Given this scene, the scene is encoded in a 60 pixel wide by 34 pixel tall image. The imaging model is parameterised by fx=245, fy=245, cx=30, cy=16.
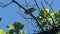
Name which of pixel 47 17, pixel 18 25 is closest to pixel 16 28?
pixel 18 25

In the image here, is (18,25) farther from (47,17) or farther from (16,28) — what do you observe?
(47,17)

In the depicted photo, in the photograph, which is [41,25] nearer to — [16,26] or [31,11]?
[31,11]

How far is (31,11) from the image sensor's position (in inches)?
115

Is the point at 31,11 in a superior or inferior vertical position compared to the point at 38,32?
superior

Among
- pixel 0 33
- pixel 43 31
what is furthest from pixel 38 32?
pixel 0 33

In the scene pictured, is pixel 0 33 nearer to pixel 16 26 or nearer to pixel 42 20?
pixel 16 26

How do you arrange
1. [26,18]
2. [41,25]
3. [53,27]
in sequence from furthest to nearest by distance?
[26,18] → [41,25] → [53,27]

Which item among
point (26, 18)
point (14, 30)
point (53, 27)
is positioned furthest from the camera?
point (26, 18)

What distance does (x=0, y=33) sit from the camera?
2.51 metres

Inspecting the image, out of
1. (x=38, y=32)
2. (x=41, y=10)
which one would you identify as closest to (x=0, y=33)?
(x=38, y=32)

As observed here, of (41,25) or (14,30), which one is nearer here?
(14,30)

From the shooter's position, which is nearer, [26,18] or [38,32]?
[38,32]

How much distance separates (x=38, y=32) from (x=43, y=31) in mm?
74

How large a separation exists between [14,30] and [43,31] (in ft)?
1.11
